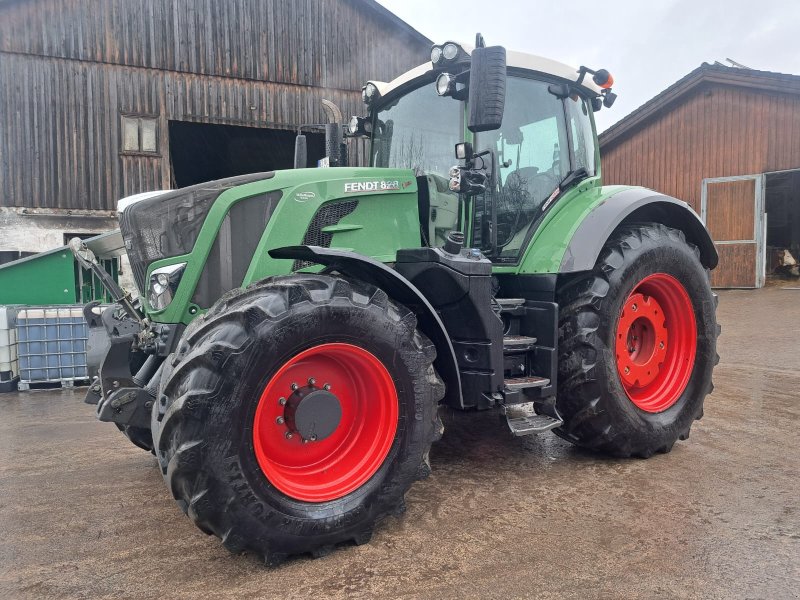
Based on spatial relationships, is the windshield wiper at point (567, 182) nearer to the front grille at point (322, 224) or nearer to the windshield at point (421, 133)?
the windshield at point (421, 133)

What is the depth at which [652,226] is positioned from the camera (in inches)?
166

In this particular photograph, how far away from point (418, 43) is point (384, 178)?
1245cm

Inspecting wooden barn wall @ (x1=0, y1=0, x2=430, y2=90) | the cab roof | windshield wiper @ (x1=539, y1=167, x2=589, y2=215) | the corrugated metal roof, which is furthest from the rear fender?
wooden barn wall @ (x1=0, y1=0, x2=430, y2=90)

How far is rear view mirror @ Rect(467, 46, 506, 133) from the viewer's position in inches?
124

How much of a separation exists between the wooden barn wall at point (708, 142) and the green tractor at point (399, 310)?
1015 cm

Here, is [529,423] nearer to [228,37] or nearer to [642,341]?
[642,341]

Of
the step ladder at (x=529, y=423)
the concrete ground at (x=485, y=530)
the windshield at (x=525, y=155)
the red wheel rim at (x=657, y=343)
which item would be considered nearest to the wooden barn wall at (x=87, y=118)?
the concrete ground at (x=485, y=530)

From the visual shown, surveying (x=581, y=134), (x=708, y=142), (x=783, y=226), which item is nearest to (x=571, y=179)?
(x=581, y=134)

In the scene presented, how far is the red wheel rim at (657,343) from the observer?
4.13 m

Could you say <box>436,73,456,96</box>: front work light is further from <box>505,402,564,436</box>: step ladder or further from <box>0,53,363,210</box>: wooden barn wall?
<box>0,53,363,210</box>: wooden barn wall

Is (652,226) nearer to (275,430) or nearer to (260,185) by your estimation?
(260,185)

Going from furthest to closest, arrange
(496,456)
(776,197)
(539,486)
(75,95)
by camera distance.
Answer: (776,197) → (75,95) → (496,456) → (539,486)

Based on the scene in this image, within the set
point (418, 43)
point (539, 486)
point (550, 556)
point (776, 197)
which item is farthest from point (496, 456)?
point (776, 197)

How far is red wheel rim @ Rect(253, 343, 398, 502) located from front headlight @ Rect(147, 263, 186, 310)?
846 millimetres
